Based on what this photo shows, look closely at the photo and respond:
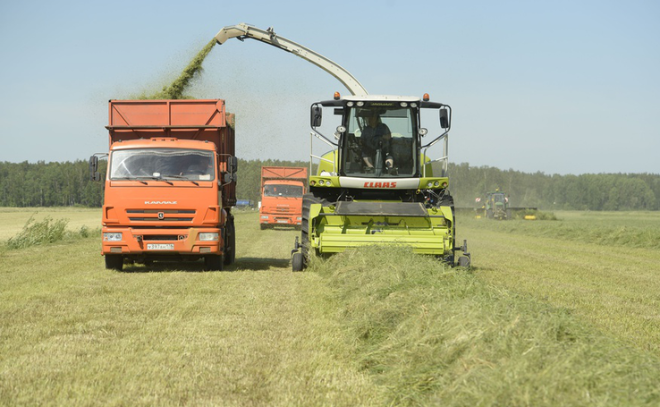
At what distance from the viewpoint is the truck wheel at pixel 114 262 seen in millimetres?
12820

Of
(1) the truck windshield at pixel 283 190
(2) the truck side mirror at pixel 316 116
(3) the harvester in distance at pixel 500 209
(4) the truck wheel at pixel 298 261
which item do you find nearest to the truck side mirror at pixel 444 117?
(2) the truck side mirror at pixel 316 116

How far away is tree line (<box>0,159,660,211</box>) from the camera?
12374 centimetres

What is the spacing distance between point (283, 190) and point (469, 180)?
284ft

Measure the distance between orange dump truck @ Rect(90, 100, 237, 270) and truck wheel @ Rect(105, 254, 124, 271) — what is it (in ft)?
0.06

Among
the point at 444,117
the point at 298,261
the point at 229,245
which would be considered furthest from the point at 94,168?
the point at 444,117

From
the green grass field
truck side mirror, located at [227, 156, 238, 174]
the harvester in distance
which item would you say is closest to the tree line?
the harvester in distance

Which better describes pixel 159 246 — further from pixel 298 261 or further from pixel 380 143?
pixel 380 143

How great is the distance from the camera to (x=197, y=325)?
7.02 meters

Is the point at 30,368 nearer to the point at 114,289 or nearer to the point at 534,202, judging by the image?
the point at 114,289

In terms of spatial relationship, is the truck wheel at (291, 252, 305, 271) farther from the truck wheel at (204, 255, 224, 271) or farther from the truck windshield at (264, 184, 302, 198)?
the truck windshield at (264, 184, 302, 198)

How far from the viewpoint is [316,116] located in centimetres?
1190

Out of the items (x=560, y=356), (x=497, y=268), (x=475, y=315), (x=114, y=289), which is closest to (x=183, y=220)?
(x=114, y=289)

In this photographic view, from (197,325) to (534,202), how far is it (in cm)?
9660

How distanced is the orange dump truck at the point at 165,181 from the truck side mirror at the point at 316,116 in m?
2.05
